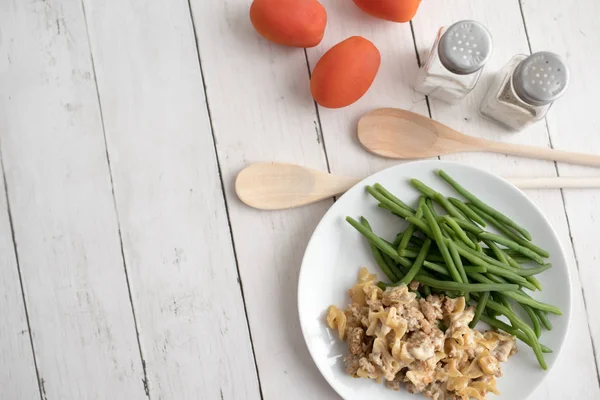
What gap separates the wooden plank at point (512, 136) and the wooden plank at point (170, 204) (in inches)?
18.4

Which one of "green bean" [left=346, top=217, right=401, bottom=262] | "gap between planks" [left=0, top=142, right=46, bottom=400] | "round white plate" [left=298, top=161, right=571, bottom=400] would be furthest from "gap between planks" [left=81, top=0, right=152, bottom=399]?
"green bean" [left=346, top=217, right=401, bottom=262]

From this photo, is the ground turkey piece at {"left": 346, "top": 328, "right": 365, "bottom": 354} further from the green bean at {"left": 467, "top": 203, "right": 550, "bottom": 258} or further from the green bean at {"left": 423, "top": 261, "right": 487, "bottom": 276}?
the green bean at {"left": 467, "top": 203, "right": 550, "bottom": 258}

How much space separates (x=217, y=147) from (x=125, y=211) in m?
0.21

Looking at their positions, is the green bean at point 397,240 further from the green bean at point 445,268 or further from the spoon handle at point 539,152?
the spoon handle at point 539,152

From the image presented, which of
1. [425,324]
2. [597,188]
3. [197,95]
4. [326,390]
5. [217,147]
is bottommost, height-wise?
[326,390]

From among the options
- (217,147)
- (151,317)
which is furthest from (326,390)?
(217,147)

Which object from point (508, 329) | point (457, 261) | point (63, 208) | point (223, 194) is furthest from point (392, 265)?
point (63, 208)

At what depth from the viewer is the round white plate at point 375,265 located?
3.72 feet

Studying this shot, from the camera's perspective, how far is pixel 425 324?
42.1 inches

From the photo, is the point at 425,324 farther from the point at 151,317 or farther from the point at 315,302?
the point at 151,317

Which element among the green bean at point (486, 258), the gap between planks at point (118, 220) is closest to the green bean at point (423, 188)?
the green bean at point (486, 258)

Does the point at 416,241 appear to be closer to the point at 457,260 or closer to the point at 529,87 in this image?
the point at 457,260

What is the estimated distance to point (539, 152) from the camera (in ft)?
3.97

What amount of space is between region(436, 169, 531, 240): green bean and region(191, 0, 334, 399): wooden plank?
222mm
